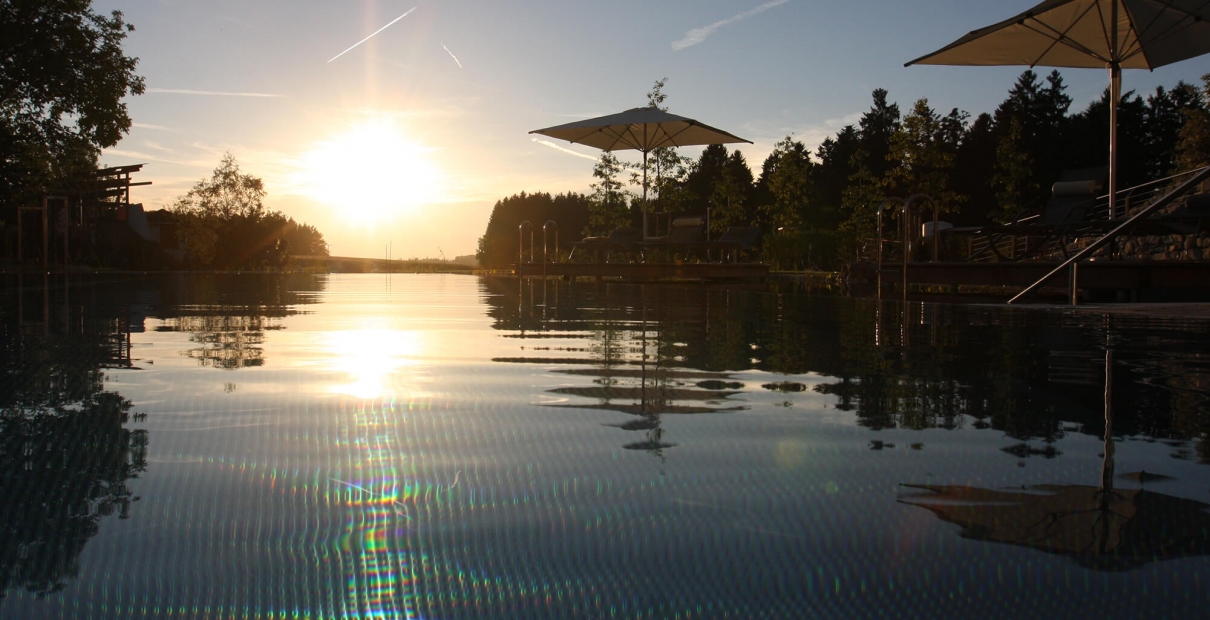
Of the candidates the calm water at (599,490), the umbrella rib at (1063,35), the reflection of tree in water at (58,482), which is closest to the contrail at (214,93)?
the umbrella rib at (1063,35)

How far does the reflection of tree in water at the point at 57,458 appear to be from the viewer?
1.46 metres

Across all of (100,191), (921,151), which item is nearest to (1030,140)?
(921,151)

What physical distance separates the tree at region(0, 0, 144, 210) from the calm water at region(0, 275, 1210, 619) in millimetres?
20187

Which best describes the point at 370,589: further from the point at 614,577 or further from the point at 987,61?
the point at 987,61

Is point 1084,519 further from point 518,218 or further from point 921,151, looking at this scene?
point 518,218

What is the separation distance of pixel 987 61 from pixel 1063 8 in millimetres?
1421

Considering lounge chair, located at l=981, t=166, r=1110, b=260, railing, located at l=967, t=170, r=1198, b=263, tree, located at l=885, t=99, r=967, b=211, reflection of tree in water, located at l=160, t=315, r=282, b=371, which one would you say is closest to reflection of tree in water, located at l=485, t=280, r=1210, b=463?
reflection of tree in water, located at l=160, t=315, r=282, b=371

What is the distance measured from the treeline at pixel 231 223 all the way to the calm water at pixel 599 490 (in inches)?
1852

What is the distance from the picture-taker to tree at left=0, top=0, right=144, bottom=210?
20359 millimetres

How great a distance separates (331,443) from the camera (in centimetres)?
239

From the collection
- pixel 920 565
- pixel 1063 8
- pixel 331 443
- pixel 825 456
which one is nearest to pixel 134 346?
pixel 331 443

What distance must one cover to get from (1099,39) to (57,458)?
44.9 ft

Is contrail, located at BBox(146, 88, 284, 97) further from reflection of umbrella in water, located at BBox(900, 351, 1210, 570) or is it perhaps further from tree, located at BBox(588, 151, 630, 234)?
reflection of umbrella in water, located at BBox(900, 351, 1210, 570)

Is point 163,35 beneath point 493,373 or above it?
above
